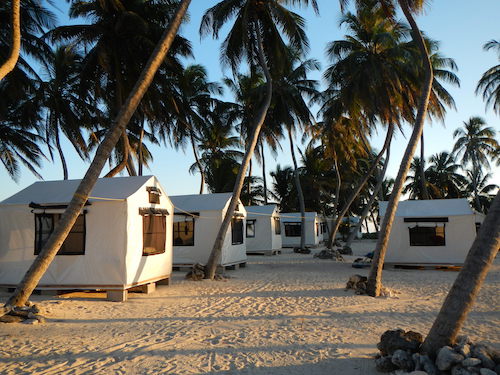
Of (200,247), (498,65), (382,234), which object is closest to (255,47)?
(200,247)

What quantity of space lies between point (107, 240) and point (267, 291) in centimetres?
387

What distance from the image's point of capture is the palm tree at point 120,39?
1259 centimetres

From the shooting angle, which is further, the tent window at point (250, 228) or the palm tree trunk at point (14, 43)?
the tent window at point (250, 228)

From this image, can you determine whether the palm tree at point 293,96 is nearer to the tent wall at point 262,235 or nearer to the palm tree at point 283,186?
the tent wall at point 262,235

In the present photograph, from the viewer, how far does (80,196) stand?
22.5 feet

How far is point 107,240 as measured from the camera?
8.77m

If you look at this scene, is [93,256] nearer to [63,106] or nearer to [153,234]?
[153,234]

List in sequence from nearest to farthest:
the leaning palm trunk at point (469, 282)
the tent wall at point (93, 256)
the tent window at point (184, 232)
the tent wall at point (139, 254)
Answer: the leaning palm trunk at point (469, 282) → the tent wall at point (93, 256) → the tent wall at point (139, 254) → the tent window at point (184, 232)

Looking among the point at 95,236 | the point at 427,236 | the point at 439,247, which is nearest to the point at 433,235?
the point at 427,236

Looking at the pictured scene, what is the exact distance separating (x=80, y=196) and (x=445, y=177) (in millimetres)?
30957

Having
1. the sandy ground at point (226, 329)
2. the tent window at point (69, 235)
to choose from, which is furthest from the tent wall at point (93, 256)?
the sandy ground at point (226, 329)

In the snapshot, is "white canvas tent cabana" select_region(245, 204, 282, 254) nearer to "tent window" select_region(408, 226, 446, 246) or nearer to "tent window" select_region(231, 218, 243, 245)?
"tent window" select_region(231, 218, 243, 245)

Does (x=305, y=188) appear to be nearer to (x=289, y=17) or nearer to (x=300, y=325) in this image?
(x=289, y=17)

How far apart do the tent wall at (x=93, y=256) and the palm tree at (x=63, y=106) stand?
847 centimetres
